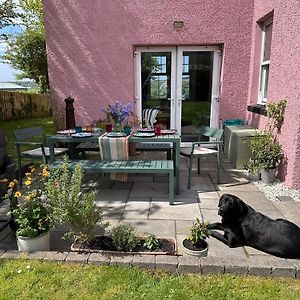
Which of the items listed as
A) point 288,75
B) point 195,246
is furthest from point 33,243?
point 288,75

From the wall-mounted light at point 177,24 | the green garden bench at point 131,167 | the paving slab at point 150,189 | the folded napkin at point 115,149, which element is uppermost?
the wall-mounted light at point 177,24

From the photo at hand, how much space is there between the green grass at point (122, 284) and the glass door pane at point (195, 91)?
4.74 metres

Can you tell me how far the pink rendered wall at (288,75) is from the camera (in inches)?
150

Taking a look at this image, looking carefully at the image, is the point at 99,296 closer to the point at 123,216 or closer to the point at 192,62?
the point at 123,216

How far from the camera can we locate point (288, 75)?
4.08 metres

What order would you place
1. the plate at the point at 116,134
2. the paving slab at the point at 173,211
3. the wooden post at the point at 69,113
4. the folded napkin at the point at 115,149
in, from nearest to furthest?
the paving slab at the point at 173,211
the folded napkin at the point at 115,149
the plate at the point at 116,134
the wooden post at the point at 69,113

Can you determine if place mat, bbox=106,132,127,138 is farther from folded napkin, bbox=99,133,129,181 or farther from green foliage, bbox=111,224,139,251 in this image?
green foliage, bbox=111,224,139,251

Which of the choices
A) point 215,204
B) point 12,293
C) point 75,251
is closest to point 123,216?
point 75,251

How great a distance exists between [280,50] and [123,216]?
357cm

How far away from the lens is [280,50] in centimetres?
443

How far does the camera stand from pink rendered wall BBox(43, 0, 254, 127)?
590cm

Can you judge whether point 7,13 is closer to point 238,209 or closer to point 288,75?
point 288,75

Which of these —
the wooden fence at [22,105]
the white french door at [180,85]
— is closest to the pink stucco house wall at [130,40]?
the white french door at [180,85]

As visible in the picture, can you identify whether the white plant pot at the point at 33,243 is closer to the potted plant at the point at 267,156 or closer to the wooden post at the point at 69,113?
the potted plant at the point at 267,156
